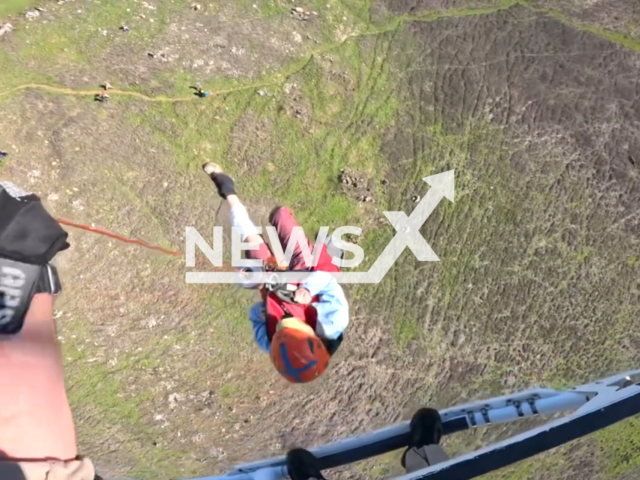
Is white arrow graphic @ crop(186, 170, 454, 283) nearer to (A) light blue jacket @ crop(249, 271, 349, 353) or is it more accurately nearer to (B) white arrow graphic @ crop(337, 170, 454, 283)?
(B) white arrow graphic @ crop(337, 170, 454, 283)

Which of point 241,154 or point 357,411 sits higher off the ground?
point 241,154

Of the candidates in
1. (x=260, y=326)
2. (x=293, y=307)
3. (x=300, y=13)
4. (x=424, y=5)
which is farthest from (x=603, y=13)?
(x=260, y=326)

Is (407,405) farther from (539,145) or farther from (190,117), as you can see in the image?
(190,117)

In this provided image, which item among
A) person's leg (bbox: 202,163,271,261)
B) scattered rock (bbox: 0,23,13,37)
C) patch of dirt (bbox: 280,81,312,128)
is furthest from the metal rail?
scattered rock (bbox: 0,23,13,37)

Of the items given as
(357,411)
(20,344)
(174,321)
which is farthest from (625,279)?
(20,344)

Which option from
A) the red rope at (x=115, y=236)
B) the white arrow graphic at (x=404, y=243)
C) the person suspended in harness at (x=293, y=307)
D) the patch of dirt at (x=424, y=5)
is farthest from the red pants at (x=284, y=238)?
the patch of dirt at (x=424, y=5)

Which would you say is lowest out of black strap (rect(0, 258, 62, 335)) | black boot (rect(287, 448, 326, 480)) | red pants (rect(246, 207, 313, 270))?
black boot (rect(287, 448, 326, 480))
